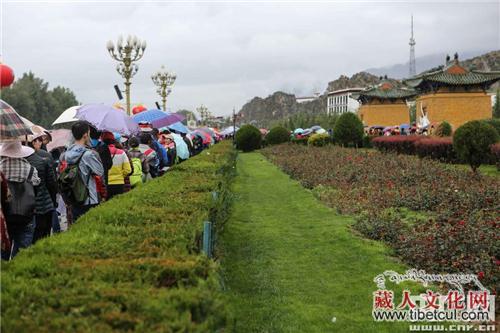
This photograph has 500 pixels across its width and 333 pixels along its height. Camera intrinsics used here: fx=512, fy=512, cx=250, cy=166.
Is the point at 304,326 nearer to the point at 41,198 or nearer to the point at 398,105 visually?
the point at 41,198

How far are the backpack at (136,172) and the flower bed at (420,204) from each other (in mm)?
3507

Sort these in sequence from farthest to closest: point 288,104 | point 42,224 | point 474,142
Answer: point 288,104
point 474,142
point 42,224

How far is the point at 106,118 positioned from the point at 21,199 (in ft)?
12.7

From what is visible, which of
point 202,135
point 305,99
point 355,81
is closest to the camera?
point 202,135

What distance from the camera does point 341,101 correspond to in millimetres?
106875

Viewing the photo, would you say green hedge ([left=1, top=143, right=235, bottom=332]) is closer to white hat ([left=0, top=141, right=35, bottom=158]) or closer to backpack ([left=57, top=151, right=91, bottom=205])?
white hat ([left=0, top=141, right=35, bottom=158])

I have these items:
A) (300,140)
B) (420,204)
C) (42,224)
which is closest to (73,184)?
(42,224)

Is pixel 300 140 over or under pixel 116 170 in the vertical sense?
under

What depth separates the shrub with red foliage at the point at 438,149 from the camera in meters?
19.7

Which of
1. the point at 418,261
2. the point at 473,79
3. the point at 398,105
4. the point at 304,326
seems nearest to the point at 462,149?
the point at 418,261

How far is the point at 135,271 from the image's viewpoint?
281cm

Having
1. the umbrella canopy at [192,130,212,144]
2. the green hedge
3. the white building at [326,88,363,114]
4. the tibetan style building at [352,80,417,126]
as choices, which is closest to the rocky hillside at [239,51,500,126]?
the white building at [326,88,363,114]

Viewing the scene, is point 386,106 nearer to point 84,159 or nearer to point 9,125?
point 84,159

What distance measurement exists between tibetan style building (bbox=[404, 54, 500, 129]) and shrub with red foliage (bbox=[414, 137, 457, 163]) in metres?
15.9
